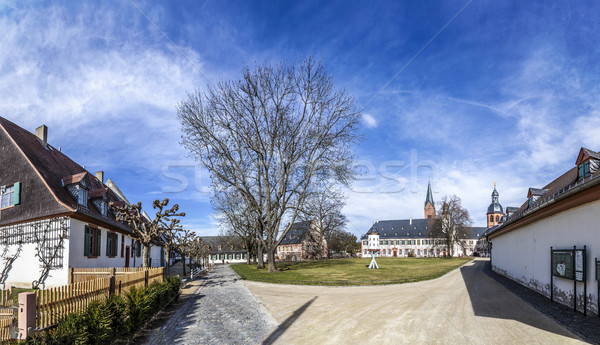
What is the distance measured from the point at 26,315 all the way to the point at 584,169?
17.3 m

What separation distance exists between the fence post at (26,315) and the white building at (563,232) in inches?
477

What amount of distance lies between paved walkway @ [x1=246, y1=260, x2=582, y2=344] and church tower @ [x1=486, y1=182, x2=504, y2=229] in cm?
9931

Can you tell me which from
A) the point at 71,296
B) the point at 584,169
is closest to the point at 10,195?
the point at 71,296

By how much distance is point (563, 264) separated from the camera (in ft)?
42.0

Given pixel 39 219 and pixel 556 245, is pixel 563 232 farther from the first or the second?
pixel 39 219

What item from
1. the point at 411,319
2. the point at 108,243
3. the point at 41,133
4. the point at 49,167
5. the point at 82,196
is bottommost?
the point at 411,319

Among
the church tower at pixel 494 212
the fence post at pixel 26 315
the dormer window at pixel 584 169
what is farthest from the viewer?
the church tower at pixel 494 212

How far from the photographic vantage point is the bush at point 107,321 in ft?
21.4

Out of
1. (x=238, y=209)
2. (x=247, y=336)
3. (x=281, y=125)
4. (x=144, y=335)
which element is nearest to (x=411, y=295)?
(x=247, y=336)

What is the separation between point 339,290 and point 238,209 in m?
27.6

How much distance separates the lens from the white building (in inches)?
420

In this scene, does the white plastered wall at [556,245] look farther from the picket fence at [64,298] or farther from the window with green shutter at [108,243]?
the window with green shutter at [108,243]

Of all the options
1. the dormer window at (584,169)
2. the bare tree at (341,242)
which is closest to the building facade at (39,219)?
the dormer window at (584,169)

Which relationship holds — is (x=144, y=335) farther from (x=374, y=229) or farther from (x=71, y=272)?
(x=374, y=229)
